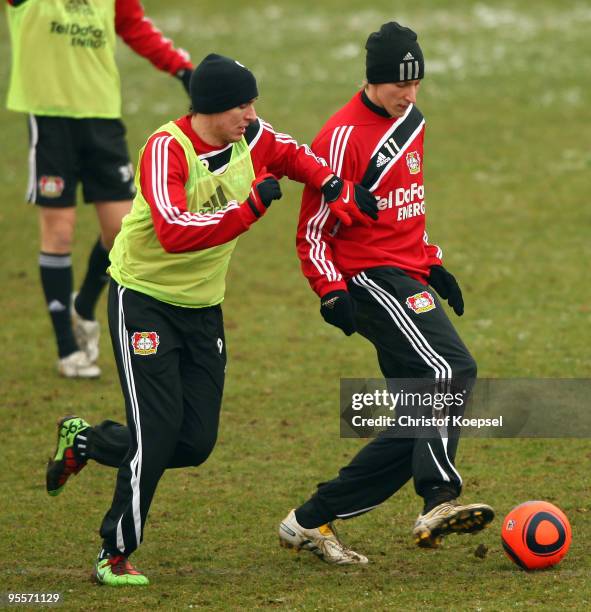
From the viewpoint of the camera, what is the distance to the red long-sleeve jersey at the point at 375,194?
6586mm

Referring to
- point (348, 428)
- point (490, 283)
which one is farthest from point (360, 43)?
point (348, 428)

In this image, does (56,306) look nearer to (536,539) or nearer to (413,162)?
(413,162)

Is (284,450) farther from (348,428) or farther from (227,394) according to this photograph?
(227,394)

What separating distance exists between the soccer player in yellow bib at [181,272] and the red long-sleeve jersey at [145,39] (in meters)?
3.56

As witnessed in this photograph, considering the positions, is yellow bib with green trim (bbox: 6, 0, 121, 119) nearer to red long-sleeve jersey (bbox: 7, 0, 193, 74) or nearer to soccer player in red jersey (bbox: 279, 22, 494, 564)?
red long-sleeve jersey (bbox: 7, 0, 193, 74)

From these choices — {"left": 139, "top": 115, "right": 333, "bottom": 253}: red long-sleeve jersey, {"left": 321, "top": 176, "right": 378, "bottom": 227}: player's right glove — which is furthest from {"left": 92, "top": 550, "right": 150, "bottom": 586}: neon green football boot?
{"left": 321, "top": 176, "right": 378, "bottom": 227}: player's right glove

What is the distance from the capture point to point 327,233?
6.68m

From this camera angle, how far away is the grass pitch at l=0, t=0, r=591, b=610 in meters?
6.30

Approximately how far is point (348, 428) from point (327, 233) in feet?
6.99

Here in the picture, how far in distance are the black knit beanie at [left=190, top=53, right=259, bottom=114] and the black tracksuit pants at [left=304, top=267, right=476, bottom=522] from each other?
3.70ft

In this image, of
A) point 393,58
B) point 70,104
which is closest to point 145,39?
point 70,104

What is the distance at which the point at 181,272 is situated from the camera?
20.4 ft

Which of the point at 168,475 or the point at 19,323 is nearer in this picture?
the point at 168,475

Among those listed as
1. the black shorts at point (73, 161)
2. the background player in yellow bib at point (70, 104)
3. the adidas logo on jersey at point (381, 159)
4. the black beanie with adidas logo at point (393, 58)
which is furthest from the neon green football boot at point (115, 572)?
the black shorts at point (73, 161)
